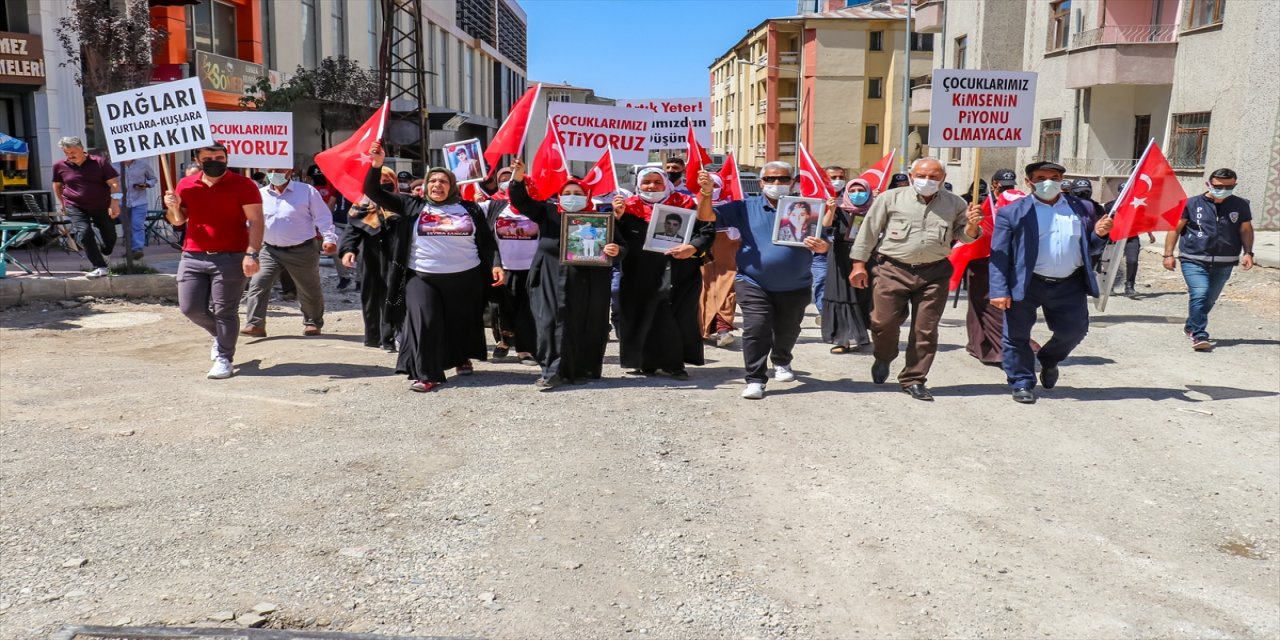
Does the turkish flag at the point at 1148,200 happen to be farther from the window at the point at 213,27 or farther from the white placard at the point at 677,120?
the window at the point at 213,27

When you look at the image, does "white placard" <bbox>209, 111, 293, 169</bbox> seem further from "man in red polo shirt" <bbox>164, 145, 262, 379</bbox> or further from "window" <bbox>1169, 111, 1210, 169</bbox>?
"window" <bbox>1169, 111, 1210, 169</bbox>

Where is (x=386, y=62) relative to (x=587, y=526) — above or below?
above

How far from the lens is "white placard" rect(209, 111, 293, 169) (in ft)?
35.0

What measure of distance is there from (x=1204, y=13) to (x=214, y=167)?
2397cm

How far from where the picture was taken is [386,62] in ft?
78.8

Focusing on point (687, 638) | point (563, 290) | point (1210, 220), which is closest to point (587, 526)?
point (687, 638)

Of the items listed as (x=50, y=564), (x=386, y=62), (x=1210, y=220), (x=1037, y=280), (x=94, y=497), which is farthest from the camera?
(x=386, y=62)

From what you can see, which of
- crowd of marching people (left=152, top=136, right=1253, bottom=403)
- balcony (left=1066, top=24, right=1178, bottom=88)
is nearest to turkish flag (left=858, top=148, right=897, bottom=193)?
crowd of marching people (left=152, top=136, right=1253, bottom=403)

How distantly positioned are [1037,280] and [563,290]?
11.1 ft

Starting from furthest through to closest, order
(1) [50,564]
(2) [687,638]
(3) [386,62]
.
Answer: (3) [386,62] < (1) [50,564] < (2) [687,638]

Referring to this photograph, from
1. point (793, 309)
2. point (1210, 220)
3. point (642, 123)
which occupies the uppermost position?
point (642, 123)

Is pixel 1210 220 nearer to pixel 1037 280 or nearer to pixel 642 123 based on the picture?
pixel 1037 280

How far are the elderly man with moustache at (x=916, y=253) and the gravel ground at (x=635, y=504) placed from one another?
446 mm

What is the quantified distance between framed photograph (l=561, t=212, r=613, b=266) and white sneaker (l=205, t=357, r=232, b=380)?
9.02 ft
